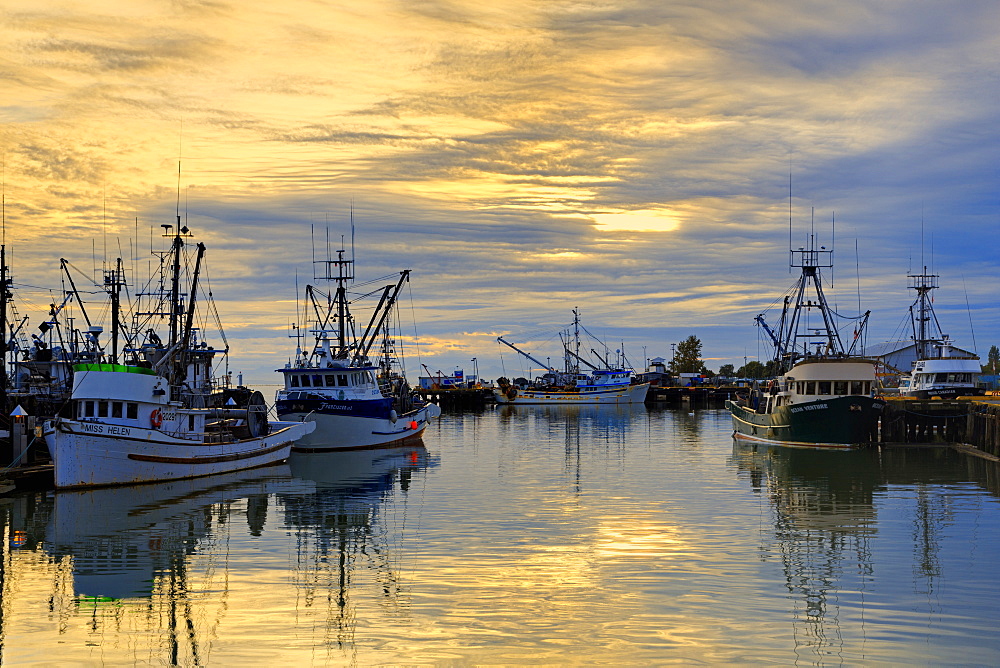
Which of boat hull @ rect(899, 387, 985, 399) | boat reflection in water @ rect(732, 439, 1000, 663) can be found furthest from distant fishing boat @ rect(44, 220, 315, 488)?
boat hull @ rect(899, 387, 985, 399)

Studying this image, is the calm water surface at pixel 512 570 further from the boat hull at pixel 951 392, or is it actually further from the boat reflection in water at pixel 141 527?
the boat hull at pixel 951 392

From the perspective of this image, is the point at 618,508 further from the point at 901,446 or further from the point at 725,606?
the point at 901,446

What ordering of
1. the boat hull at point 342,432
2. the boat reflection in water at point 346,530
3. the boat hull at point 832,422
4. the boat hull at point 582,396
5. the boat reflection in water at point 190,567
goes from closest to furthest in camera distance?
the boat reflection in water at point 190,567 < the boat reflection in water at point 346,530 < the boat hull at point 832,422 < the boat hull at point 342,432 < the boat hull at point 582,396

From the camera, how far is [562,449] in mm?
74375

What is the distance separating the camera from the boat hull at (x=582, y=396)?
560ft

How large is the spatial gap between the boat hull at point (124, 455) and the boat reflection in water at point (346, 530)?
528cm

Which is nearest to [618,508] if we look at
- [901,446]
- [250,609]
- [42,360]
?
[250,609]

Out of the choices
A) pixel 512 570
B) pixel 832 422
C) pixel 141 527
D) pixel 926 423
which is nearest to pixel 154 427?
pixel 141 527

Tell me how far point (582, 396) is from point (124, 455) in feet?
427

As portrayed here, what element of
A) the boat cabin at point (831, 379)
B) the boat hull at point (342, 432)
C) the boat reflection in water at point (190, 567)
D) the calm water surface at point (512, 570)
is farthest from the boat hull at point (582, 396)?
the boat reflection in water at point (190, 567)

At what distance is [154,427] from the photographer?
4700 centimetres

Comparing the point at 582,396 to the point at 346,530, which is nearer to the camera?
the point at 346,530

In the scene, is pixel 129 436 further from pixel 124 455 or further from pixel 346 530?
pixel 346 530

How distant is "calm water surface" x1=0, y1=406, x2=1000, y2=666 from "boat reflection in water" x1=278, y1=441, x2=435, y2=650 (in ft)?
0.48
